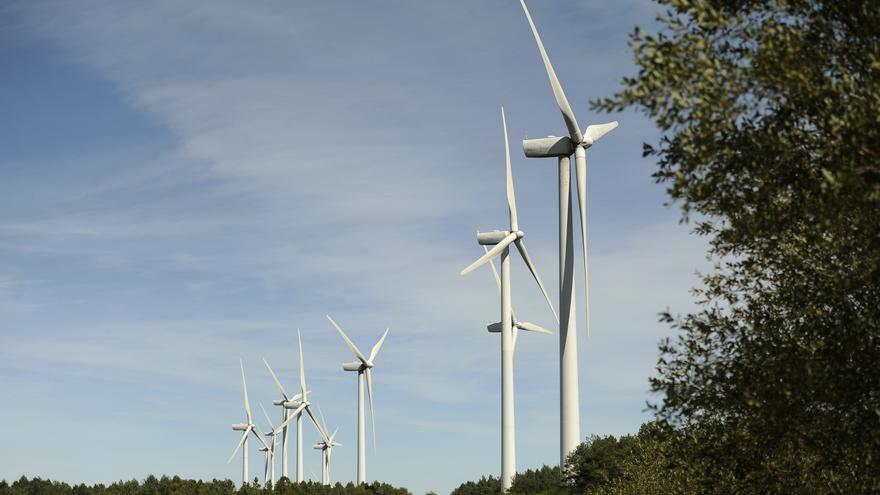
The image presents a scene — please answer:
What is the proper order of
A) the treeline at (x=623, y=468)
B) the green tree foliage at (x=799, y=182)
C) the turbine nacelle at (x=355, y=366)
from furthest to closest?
the turbine nacelle at (x=355, y=366) < the treeline at (x=623, y=468) < the green tree foliage at (x=799, y=182)

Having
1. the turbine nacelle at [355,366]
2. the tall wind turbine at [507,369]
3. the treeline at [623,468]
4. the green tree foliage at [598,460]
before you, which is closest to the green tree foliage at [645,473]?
the treeline at [623,468]

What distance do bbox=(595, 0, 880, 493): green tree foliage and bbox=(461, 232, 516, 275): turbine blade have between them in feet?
212

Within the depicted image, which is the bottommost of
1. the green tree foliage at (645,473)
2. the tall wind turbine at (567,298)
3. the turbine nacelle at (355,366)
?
the green tree foliage at (645,473)

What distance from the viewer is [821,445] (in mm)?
26469

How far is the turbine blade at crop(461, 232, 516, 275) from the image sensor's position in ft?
306

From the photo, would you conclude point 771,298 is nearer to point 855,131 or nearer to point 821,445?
point 821,445

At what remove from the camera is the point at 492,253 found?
9712 cm

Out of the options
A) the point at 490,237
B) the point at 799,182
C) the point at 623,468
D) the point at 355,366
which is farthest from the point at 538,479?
the point at 799,182

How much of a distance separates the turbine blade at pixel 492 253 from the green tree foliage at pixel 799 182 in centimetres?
6469

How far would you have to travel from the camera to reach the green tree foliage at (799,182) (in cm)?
2264

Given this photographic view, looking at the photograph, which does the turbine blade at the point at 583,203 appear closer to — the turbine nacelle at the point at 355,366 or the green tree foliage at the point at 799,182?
the green tree foliage at the point at 799,182

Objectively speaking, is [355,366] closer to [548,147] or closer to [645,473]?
[548,147]

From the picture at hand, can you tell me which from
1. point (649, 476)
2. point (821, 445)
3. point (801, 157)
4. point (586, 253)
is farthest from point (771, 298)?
point (586, 253)

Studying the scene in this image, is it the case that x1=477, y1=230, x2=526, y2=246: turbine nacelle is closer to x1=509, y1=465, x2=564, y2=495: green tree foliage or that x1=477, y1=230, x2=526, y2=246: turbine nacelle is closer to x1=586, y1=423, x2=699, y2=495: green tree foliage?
x1=586, y1=423, x2=699, y2=495: green tree foliage
